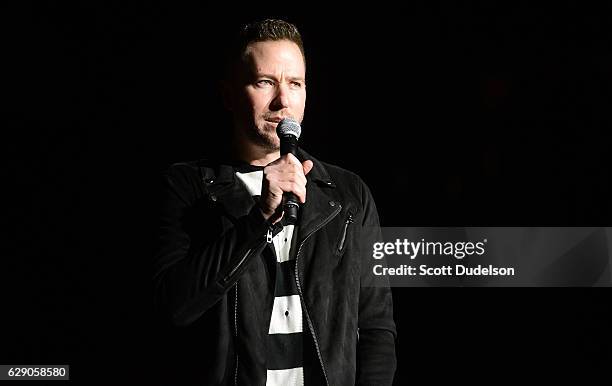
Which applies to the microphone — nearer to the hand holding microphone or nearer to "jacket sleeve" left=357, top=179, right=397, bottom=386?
the hand holding microphone

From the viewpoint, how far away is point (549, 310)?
268 cm

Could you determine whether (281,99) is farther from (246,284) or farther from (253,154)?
(246,284)

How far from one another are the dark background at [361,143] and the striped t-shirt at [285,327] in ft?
2.84

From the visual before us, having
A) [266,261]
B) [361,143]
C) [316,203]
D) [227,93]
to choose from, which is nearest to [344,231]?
[316,203]

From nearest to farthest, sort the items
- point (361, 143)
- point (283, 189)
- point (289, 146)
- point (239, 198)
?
1. point (283, 189)
2. point (289, 146)
3. point (239, 198)
4. point (361, 143)

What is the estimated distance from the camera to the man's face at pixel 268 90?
1.56 m

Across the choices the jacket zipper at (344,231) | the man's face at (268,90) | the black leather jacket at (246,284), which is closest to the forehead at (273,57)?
the man's face at (268,90)

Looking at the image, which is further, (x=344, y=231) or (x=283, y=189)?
(x=344, y=231)

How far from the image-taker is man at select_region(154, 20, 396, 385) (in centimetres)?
136

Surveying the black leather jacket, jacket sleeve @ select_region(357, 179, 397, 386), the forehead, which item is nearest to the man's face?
the forehead

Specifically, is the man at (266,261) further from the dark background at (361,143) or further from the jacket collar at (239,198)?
the dark background at (361,143)

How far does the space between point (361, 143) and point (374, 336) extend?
1.27 meters

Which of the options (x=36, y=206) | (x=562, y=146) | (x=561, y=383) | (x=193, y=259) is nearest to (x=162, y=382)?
(x=193, y=259)

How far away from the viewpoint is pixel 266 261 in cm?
149
